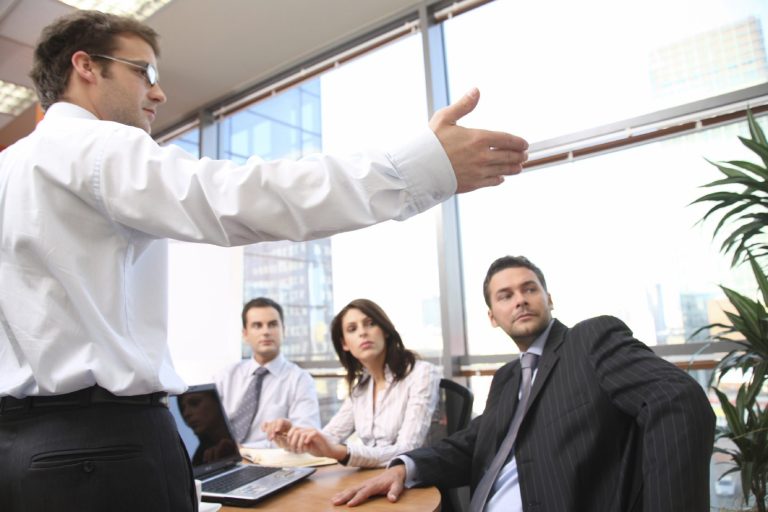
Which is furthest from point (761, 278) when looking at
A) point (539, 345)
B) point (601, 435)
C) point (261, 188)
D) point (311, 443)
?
point (261, 188)

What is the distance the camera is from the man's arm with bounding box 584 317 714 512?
1.08 meters

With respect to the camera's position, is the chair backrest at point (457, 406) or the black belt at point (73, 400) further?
the chair backrest at point (457, 406)

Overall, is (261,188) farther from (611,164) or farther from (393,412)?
A: (611,164)

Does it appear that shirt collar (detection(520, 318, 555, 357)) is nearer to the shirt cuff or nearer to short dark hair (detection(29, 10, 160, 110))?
the shirt cuff

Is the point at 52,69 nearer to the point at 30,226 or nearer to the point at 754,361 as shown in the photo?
the point at 30,226

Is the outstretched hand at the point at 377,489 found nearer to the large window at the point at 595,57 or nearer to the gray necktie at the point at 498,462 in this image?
the gray necktie at the point at 498,462

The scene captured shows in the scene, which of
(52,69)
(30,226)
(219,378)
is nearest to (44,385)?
(30,226)

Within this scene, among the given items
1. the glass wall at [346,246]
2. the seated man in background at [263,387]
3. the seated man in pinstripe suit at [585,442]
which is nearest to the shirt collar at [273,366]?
the seated man in background at [263,387]

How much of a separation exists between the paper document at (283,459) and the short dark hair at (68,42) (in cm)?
129

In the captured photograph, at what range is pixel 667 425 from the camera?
1134 millimetres

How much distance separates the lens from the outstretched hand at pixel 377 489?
4.12ft

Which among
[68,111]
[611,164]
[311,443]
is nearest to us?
[68,111]

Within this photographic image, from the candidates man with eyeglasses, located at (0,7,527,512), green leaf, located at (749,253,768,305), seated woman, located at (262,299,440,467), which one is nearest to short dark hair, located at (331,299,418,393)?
seated woman, located at (262,299,440,467)

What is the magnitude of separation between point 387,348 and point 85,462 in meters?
1.90
